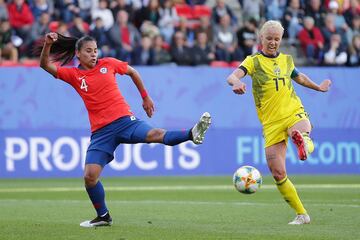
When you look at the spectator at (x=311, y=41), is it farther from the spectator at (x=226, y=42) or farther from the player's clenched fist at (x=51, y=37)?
the player's clenched fist at (x=51, y=37)

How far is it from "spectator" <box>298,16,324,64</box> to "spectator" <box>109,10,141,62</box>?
15.3 ft

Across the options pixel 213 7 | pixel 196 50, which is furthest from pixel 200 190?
pixel 213 7

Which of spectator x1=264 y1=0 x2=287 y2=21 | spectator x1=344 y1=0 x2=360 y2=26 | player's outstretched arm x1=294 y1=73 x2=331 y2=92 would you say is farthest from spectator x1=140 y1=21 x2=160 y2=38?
player's outstretched arm x1=294 y1=73 x2=331 y2=92

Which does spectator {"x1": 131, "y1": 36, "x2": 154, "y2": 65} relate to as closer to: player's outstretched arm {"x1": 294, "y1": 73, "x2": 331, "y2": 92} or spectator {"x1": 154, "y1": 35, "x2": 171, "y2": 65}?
spectator {"x1": 154, "y1": 35, "x2": 171, "y2": 65}

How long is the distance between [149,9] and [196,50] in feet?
5.73

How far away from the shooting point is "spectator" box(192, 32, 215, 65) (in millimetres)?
25062

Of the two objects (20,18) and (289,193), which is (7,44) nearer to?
(20,18)

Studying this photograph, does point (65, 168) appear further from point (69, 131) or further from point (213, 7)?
→ point (213, 7)

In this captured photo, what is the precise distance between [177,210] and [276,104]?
2.76 meters

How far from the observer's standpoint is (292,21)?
27.1m

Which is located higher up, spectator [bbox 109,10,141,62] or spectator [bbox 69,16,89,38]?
spectator [bbox 69,16,89,38]

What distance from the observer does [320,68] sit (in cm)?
2541

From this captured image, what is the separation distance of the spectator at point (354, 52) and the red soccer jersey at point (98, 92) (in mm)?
15866

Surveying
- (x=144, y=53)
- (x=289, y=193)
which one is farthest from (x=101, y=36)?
(x=289, y=193)
